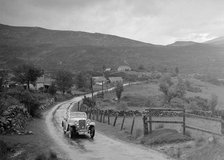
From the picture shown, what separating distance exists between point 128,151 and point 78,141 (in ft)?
18.2

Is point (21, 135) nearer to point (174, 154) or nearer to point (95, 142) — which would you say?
point (95, 142)

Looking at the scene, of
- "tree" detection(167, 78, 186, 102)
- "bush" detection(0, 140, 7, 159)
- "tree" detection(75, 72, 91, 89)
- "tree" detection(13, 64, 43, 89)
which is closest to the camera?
"bush" detection(0, 140, 7, 159)

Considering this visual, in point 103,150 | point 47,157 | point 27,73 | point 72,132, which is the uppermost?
point 27,73

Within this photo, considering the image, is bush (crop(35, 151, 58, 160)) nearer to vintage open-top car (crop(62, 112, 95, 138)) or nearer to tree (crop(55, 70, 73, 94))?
vintage open-top car (crop(62, 112, 95, 138))

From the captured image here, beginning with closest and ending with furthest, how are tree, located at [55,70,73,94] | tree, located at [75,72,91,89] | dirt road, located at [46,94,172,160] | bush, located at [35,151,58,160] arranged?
bush, located at [35,151,58,160] < dirt road, located at [46,94,172,160] < tree, located at [55,70,73,94] < tree, located at [75,72,91,89]

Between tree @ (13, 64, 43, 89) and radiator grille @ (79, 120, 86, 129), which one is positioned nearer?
radiator grille @ (79, 120, 86, 129)

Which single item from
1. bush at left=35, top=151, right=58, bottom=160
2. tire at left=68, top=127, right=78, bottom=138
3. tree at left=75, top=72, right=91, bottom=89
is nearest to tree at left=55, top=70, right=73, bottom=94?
tree at left=75, top=72, right=91, bottom=89

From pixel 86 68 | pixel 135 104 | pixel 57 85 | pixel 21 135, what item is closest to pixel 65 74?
pixel 57 85

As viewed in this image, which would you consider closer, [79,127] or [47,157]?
[47,157]

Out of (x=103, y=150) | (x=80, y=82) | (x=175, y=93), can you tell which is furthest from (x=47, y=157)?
(x=80, y=82)

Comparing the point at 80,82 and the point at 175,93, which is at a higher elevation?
the point at 80,82

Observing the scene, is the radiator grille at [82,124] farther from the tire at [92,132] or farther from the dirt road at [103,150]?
the dirt road at [103,150]

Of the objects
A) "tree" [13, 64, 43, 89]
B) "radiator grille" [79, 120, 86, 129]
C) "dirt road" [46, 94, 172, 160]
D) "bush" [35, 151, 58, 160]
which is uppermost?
"tree" [13, 64, 43, 89]

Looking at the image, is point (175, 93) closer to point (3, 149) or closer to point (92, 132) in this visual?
point (92, 132)
